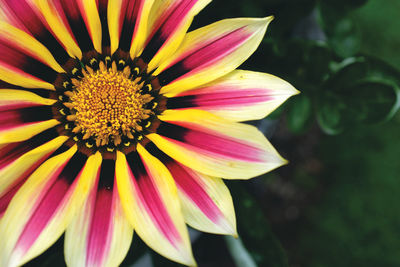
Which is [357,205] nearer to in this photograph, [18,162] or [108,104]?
[108,104]

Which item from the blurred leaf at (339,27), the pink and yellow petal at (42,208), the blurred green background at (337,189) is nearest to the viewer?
the pink and yellow petal at (42,208)

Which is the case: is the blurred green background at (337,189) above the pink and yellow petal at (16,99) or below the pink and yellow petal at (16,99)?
below

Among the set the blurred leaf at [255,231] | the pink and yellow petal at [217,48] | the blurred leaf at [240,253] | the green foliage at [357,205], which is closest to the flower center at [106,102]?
the pink and yellow petal at [217,48]

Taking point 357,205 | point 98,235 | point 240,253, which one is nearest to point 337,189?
point 357,205

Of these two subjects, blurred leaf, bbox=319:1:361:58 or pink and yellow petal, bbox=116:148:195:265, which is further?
blurred leaf, bbox=319:1:361:58

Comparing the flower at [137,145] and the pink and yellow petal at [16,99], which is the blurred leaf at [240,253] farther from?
the pink and yellow petal at [16,99]

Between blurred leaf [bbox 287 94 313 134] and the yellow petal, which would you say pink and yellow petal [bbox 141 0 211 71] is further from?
blurred leaf [bbox 287 94 313 134]

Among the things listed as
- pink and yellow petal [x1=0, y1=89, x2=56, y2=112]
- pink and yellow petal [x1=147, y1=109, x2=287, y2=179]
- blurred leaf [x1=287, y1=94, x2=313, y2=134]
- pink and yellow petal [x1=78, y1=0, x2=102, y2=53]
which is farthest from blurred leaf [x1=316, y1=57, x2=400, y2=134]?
pink and yellow petal [x1=0, y1=89, x2=56, y2=112]

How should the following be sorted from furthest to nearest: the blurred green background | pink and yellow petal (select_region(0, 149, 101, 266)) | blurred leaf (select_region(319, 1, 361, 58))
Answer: the blurred green background < blurred leaf (select_region(319, 1, 361, 58)) < pink and yellow petal (select_region(0, 149, 101, 266))
